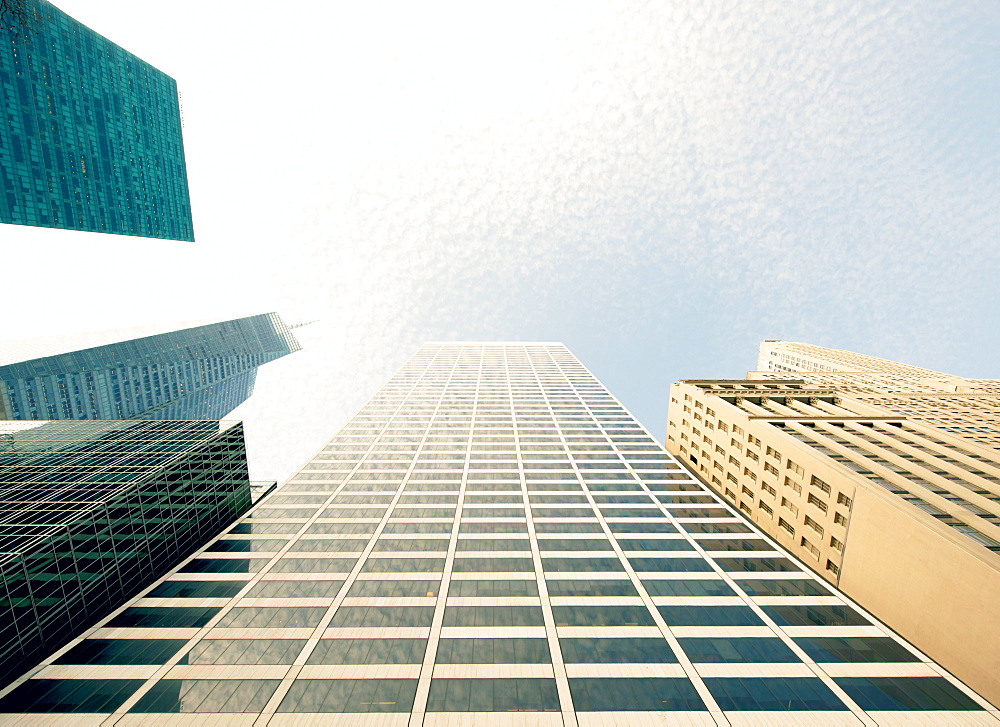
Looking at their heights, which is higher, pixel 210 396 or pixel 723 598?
pixel 723 598

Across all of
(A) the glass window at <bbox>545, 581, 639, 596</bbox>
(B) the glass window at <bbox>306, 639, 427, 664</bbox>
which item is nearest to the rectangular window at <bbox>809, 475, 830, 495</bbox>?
(A) the glass window at <bbox>545, 581, 639, 596</bbox>

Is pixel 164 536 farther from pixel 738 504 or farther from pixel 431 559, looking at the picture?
pixel 738 504

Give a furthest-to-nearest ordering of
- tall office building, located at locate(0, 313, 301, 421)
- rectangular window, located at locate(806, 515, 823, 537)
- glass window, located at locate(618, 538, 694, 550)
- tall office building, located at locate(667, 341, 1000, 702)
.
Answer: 1. tall office building, located at locate(0, 313, 301, 421)
2. glass window, located at locate(618, 538, 694, 550)
3. rectangular window, located at locate(806, 515, 823, 537)
4. tall office building, located at locate(667, 341, 1000, 702)

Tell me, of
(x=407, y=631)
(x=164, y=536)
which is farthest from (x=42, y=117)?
(x=407, y=631)

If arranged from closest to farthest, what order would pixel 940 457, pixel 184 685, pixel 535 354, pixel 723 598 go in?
pixel 184 685
pixel 723 598
pixel 940 457
pixel 535 354

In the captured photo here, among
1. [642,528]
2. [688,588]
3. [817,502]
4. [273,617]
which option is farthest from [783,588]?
[273,617]

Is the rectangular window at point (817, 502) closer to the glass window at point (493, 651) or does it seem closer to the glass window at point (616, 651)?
the glass window at point (616, 651)

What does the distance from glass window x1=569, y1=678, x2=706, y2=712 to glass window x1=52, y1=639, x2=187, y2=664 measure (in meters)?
29.2

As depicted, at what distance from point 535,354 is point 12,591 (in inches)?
4647

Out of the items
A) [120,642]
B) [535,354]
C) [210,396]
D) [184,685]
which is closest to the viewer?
[184,685]

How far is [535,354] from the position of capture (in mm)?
135000

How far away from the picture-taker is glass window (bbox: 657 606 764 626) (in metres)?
32.3

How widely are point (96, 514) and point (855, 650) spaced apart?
197 feet

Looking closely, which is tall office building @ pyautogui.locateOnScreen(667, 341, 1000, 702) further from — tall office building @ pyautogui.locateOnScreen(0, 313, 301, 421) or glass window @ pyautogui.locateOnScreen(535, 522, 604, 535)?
tall office building @ pyautogui.locateOnScreen(0, 313, 301, 421)
